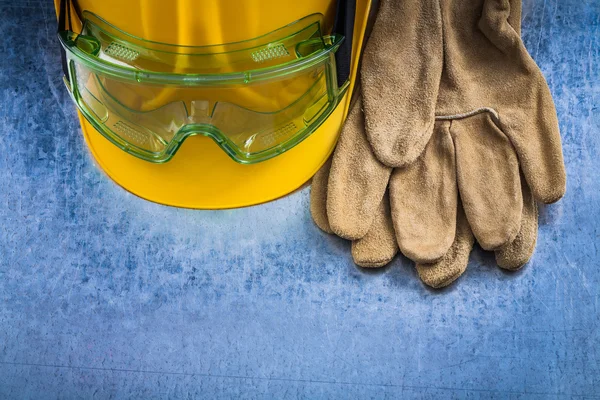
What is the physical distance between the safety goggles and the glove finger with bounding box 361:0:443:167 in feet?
0.33

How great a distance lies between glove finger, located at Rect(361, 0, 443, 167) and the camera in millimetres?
1466

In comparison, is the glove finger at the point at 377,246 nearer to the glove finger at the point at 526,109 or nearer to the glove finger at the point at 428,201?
the glove finger at the point at 428,201

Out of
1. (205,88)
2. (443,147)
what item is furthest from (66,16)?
(443,147)

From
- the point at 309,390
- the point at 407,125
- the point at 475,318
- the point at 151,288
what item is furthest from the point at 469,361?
the point at 151,288

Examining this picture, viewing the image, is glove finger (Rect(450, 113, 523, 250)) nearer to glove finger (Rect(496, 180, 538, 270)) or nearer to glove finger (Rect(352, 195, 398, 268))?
glove finger (Rect(496, 180, 538, 270))

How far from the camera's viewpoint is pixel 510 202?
1.42m

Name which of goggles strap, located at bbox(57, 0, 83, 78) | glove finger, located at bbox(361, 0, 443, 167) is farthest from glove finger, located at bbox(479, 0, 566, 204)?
goggles strap, located at bbox(57, 0, 83, 78)

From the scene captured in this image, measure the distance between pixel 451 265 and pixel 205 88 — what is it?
501 mm

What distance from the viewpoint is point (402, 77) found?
1501 mm

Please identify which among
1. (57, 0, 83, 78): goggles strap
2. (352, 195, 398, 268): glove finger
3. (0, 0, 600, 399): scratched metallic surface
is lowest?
(0, 0, 600, 399): scratched metallic surface

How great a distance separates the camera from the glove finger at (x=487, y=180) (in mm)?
1406

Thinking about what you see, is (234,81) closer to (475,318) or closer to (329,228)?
(329,228)

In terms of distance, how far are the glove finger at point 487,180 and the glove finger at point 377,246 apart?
14cm

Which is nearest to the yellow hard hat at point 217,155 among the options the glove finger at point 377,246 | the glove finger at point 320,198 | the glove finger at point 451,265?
the glove finger at point 320,198
